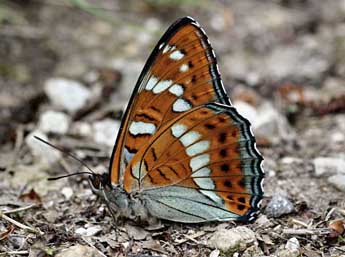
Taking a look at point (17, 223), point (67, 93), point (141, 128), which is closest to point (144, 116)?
point (141, 128)

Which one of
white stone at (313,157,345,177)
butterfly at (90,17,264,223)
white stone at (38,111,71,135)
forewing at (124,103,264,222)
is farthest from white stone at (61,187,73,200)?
white stone at (313,157,345,177)

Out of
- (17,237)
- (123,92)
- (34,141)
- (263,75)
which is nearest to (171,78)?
(17,237)

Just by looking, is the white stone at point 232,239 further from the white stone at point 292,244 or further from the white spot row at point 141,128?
the white spot row at point 141,128

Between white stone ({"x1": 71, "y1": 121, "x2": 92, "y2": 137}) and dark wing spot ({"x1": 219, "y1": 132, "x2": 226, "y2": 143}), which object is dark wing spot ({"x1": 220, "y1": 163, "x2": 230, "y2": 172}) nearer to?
dark wing spot ({"x1": 219, "y1": 132, "x2": 226, "y2": 143})

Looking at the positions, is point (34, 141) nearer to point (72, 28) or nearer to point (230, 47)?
point (72, 28)

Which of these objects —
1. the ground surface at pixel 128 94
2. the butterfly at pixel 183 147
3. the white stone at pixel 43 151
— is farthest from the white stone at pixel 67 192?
the butterfly at pixel 183 147

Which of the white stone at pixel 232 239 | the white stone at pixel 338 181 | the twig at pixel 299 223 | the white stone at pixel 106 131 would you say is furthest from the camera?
the white stone at pixel 106 131
